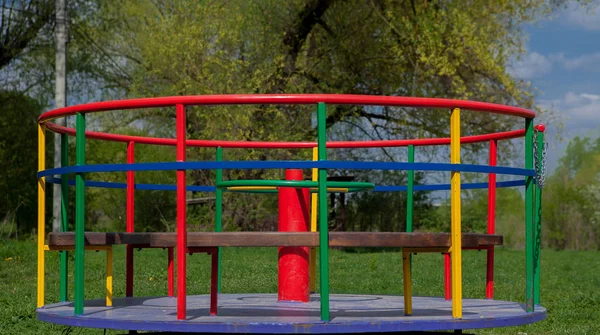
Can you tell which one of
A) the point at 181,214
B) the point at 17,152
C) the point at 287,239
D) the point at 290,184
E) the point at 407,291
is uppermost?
the point at 17,152

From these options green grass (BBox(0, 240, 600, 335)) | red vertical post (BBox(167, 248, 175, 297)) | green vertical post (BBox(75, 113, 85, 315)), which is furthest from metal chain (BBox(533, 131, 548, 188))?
green grass (BBox(0, 240, 600, 335))

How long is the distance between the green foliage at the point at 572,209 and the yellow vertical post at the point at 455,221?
952 inches

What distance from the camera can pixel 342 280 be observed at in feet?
41.5

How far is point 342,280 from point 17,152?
494 inches

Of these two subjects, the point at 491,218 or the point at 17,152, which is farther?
the point at 17,152

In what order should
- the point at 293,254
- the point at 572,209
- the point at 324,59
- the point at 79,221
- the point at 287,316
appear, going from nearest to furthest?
1. the point at 79,221
2. the point at 287,316
3. the point at 293,254
4. the point at 324,59
5. the point at 572,209

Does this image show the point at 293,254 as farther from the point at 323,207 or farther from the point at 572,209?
the point at 572,209

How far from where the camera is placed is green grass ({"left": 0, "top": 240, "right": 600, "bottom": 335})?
344 inches

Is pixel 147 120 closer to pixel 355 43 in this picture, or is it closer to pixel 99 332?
pixel 355 43

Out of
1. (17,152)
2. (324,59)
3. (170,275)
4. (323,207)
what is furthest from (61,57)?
(323,207)

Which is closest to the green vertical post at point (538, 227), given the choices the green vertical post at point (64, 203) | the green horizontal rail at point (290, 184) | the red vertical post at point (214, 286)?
the green horizontal rail at point (290, 184)

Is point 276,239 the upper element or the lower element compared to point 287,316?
upper

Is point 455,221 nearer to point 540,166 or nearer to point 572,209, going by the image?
point 540,166

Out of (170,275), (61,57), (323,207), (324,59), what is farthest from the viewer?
(324,59)
